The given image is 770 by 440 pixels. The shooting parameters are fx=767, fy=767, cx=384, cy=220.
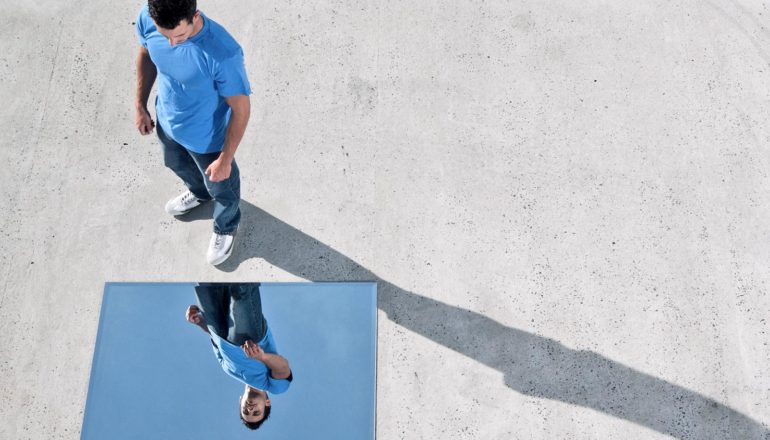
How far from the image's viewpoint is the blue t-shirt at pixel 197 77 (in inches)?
108

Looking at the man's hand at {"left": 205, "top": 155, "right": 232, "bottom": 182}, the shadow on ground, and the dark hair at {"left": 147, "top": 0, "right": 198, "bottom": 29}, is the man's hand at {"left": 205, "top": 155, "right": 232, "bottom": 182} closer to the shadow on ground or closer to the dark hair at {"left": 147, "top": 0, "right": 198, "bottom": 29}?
the dark hair at {"left": 147, "top": 0, "right": 198, "bottom": 29}

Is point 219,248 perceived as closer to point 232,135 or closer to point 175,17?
point 232,135

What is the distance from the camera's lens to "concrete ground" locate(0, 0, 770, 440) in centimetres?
349

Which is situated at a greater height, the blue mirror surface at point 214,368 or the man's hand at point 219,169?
the man's hand at point 219,169

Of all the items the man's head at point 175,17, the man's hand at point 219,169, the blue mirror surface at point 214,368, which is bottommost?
the blue mirror surface at point 214,368

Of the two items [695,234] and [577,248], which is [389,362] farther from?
[695,234]

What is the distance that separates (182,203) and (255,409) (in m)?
1.30

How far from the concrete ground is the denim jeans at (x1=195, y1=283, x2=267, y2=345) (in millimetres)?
549

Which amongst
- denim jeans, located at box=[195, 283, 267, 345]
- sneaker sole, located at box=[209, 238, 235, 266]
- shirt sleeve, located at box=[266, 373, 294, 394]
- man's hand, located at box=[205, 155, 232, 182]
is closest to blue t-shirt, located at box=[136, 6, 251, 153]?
man's hand, located at box=[205, 155, 232, 182]

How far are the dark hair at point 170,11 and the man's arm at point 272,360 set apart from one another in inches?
48.6

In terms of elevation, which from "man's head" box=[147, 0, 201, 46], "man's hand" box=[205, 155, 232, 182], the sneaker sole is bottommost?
the sneaker sole

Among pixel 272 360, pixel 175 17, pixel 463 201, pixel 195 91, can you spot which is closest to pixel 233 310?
pixel 272 360

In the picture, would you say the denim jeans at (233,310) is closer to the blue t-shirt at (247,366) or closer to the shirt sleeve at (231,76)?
the blue t-shirt at (247,366)

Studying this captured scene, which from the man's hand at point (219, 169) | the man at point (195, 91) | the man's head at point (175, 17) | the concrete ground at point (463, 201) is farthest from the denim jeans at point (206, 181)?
the man's head at point (175, 17)
